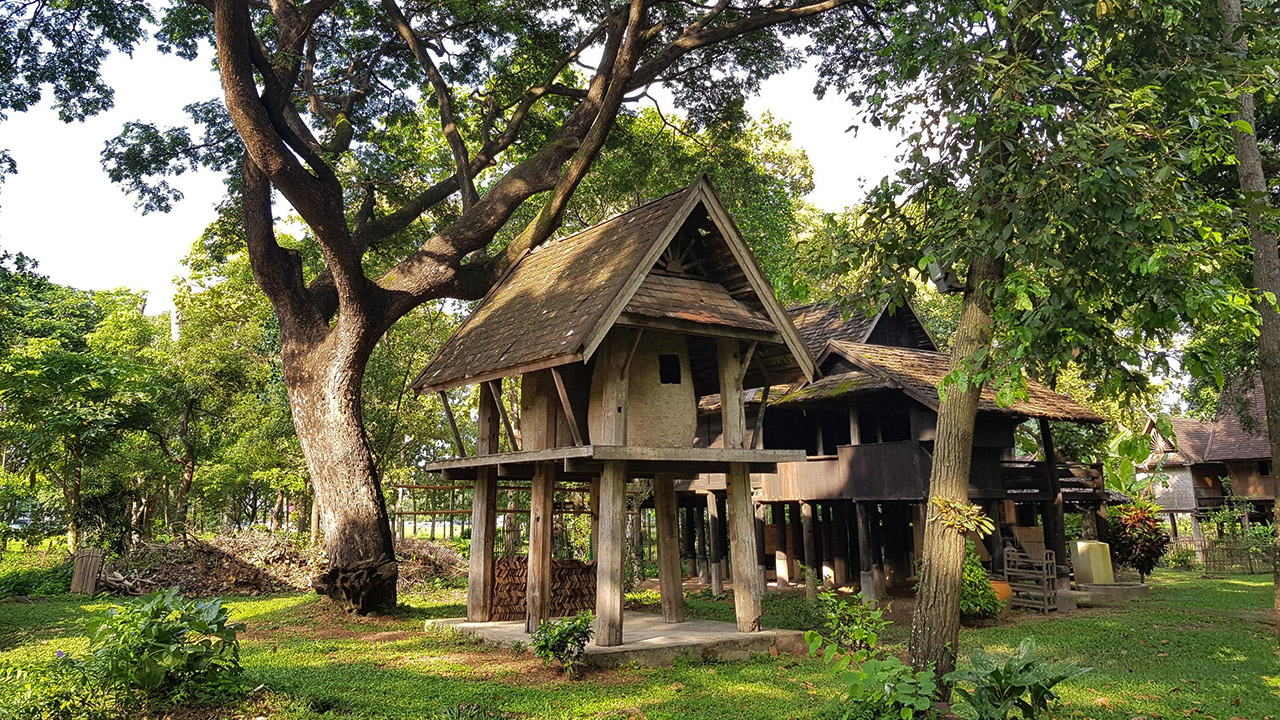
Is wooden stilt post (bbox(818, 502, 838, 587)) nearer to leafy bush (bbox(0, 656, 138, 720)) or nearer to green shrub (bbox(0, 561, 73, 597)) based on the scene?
leafy bush (bbox(0, 656, 138, 720))

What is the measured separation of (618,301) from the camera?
10.8 m

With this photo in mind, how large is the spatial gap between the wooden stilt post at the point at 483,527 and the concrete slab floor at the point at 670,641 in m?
0.40

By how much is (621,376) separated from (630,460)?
1.21 m

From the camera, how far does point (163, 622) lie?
7945 millimetres

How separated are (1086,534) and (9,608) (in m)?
27.8

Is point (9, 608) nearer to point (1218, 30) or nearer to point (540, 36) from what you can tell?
point (540, 36)

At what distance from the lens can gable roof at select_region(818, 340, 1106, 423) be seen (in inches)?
714

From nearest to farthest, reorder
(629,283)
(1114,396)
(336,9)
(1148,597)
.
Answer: (1114,396) < (629,283) < (336,9) < (1148,597)

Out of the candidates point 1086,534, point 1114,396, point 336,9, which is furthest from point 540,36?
point 1086,534

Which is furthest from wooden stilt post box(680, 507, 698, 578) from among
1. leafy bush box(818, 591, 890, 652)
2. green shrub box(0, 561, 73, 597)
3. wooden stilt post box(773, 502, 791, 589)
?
leafy bush box(818, 591, 890, 652)

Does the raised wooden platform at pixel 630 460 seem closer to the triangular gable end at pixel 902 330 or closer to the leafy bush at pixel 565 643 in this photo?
the leafy bush at pixel 565 643

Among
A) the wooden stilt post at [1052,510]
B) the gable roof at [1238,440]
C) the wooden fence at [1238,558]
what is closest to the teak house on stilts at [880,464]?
the wooden stilt post at [1052,510]

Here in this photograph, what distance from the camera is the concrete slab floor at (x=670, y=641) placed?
10.8 meters

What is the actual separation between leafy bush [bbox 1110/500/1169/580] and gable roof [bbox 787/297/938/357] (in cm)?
766
